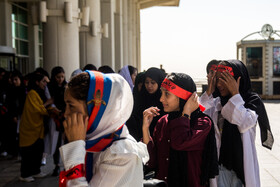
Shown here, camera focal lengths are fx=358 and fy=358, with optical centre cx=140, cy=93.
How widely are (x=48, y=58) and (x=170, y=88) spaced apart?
6042 mm

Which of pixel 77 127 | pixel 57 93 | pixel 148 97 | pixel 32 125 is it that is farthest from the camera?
pixel 57 93

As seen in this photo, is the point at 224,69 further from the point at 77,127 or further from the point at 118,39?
the point at 118,39

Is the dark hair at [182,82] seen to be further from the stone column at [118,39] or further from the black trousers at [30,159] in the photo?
the stone column at [118,39]

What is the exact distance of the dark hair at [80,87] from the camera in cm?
181

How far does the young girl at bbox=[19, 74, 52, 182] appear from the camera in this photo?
5.71 m

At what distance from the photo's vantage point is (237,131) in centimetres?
337

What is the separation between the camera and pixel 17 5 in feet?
56.3

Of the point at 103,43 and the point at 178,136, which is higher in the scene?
the point at 103,43

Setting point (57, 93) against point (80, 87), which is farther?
point (57, 93)

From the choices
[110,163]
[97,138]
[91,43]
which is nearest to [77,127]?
[97,138]

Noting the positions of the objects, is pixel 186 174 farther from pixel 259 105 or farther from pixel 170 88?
pixel 259 105

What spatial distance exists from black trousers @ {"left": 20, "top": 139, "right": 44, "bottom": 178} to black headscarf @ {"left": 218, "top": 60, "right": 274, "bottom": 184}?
345 cm

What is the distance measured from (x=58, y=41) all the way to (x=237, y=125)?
19.2ft

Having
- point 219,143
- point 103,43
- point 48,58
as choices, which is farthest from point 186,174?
point 103,43
